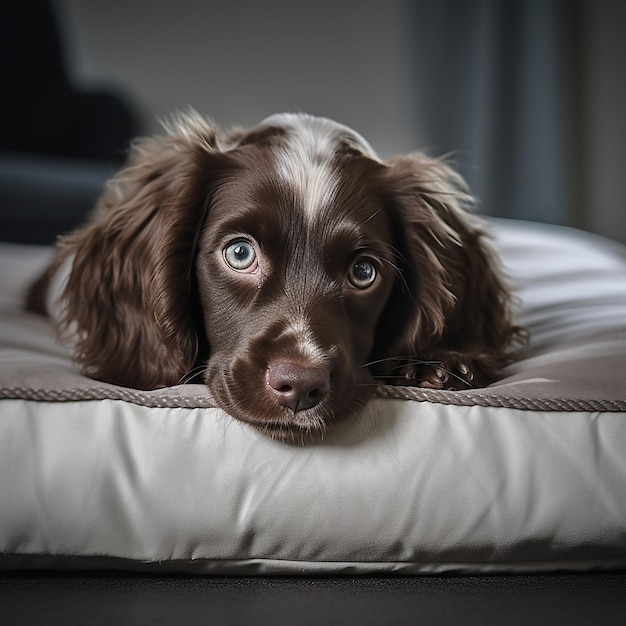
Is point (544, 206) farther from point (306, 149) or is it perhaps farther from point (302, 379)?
point (302, 379)

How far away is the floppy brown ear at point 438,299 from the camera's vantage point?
6.40ft

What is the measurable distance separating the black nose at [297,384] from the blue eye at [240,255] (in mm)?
332

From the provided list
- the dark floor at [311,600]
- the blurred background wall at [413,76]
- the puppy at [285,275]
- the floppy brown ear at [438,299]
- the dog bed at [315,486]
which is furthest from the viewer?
the blurred background wall at [413,76]

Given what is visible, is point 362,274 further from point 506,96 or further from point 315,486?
point 506,96

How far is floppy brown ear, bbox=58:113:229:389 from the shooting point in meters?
1.88

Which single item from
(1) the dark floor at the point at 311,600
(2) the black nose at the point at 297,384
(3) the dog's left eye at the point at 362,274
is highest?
(3) the dog's left eye at the point at 362,274

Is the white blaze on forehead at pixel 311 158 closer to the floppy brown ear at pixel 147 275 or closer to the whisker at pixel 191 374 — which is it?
the floppy brown ear at pixel 147 275

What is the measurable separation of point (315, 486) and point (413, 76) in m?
5.15

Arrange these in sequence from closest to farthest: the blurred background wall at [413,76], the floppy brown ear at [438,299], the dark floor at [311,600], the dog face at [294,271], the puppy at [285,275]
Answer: the dark floor at [311,600] < the dog face at [294,271] < the puppy at [285,275] < the floppy brown ear at [438,299] < the blurred background wall at [413,76]

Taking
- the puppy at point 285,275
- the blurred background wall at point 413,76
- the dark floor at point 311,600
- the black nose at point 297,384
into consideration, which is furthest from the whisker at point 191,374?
the blurred background wall at point 413,76

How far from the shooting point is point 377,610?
1399 millimetres

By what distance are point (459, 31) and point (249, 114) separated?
152 centimetres

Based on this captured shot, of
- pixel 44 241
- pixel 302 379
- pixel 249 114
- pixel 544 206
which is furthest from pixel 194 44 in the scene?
pixel 302 379

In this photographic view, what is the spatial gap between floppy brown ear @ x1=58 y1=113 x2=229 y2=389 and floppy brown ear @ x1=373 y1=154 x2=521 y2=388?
0.43m
